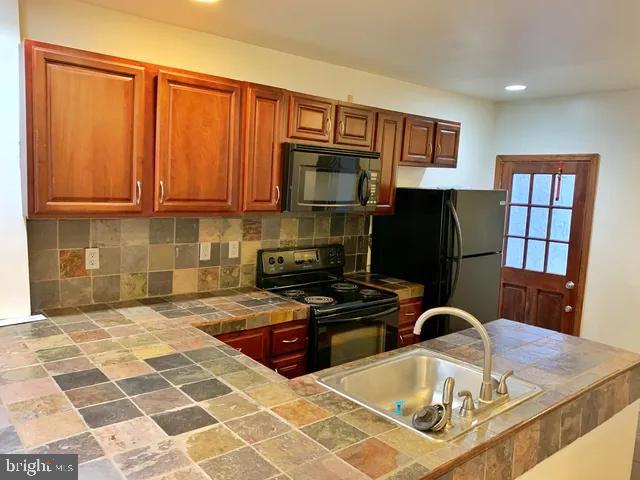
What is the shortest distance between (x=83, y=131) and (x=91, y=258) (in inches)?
28.7

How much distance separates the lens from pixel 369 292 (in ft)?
11.0

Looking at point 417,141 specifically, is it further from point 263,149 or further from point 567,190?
point 567,190

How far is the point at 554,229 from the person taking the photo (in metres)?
4.41

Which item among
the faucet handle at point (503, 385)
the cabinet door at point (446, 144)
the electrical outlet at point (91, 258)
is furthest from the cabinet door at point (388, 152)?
the faucet handle at point (503, 385)

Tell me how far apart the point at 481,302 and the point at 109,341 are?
2784mm

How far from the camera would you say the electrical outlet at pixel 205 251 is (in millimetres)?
3051

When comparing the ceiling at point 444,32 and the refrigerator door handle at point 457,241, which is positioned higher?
the ceiling at point 444,32

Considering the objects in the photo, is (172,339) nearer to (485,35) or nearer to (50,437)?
(50,437)

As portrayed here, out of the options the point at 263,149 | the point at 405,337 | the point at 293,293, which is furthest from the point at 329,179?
the point at 405,337

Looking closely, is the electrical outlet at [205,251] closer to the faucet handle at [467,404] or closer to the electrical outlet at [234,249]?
the electrical outlet at [234,249]

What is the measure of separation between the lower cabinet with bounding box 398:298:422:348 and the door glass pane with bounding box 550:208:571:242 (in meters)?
1.65

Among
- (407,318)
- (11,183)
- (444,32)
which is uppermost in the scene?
(444,32)

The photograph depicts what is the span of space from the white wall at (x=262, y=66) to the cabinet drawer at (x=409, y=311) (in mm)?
1106

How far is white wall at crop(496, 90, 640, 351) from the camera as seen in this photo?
3916mm
